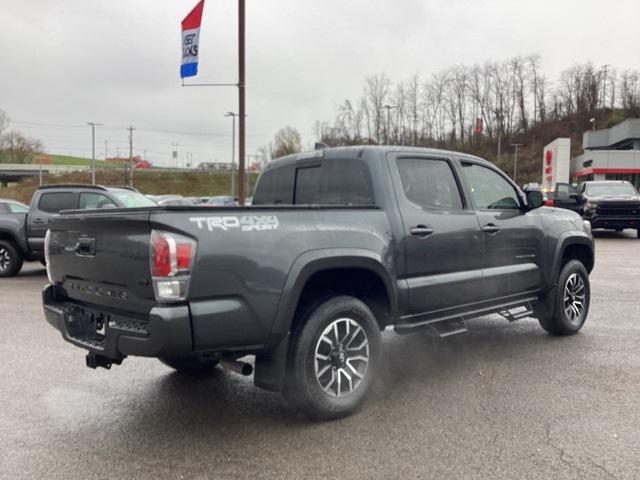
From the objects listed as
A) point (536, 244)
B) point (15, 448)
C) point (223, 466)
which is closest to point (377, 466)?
point (223, 466)

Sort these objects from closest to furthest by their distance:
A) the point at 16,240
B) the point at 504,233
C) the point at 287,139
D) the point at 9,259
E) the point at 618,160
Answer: the point at 504,233, the point at 16,240, the point at 9,259, the point at 618,160, the point at 287,139

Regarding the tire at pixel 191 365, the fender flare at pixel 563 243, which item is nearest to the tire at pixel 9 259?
the tire at pixel 191 365

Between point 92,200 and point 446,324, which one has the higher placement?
point 92,200

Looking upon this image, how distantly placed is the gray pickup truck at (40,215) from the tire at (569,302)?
8.08 m

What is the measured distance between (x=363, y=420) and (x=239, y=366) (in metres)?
0.96

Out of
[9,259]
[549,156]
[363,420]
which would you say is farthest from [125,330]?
[549,156]

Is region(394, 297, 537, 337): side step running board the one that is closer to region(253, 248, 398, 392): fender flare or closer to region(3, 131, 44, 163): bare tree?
region(253, 248, 398, 392): fender flare

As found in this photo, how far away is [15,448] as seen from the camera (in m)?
3.53

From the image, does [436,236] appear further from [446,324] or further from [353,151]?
[353,151]

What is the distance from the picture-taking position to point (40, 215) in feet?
37.2

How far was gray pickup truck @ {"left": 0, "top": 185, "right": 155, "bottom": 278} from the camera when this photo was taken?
11.2 meters

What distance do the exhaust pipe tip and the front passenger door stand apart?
249 centimetres

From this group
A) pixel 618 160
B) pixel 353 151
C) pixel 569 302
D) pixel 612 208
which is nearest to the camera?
pixel 353 151

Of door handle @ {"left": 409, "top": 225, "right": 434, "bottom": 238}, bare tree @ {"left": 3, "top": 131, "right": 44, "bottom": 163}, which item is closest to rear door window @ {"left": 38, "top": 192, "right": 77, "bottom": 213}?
door handle @ {"left": 409, "top": 225, "right": 434, "bottom": 238}
